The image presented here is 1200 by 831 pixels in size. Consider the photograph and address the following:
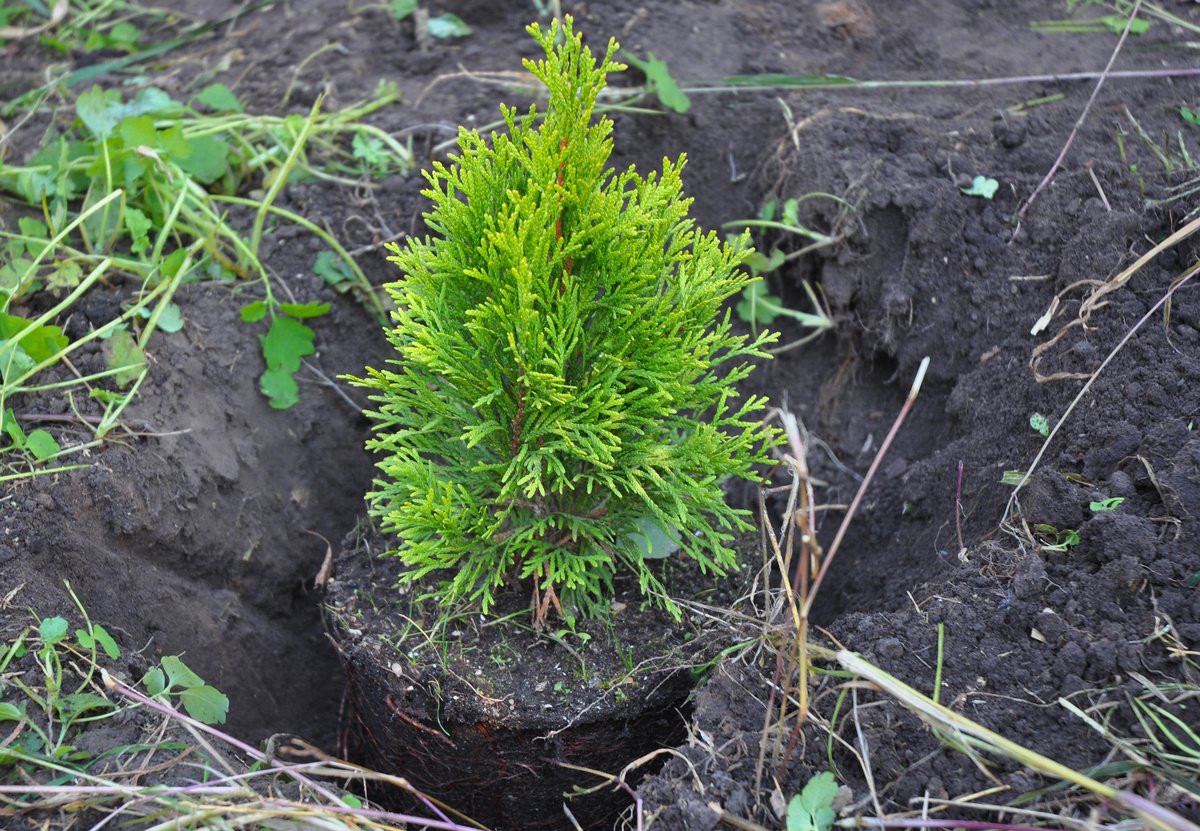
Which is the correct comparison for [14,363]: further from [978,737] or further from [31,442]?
[978,737]

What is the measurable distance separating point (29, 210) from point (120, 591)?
1.51 m

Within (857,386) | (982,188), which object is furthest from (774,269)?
(982,188)

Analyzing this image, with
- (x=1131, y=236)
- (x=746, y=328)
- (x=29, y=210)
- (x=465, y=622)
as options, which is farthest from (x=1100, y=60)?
(x=29, y=210)

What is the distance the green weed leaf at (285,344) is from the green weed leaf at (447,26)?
5.28ft

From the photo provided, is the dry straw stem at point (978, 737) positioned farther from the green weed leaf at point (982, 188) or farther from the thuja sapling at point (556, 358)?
the green weed leaf at point (982, 188)

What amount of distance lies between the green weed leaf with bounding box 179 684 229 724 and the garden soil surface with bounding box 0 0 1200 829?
345 millimetres

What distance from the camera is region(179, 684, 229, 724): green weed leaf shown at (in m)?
2.55

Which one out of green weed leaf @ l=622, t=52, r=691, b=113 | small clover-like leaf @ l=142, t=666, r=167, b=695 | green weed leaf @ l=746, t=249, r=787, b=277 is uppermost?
green weed leaf @ l=622, t=52, r=691, b=113

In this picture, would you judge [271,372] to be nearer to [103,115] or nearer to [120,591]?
[120,591]

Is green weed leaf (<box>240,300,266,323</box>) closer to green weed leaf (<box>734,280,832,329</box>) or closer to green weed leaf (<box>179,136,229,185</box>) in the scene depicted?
green weed leaf (<box>179,136,229,185</box>)

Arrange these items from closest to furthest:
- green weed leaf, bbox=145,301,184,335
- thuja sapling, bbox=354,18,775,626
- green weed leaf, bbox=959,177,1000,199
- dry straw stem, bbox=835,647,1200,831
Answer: dry straw stem, bbox=835,647,1200,831, thuja sapling, bbox=354,18,775,626, green weed leaf, bbox=145,301,184,335, green weed leaf, bbox=959,177,1000,199

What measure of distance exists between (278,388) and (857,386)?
6.84 ft

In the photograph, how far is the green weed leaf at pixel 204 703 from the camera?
255cm

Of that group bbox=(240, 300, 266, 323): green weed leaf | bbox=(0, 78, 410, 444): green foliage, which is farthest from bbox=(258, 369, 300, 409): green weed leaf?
bbox=(240, 300, 266, 323): green weed leaf
